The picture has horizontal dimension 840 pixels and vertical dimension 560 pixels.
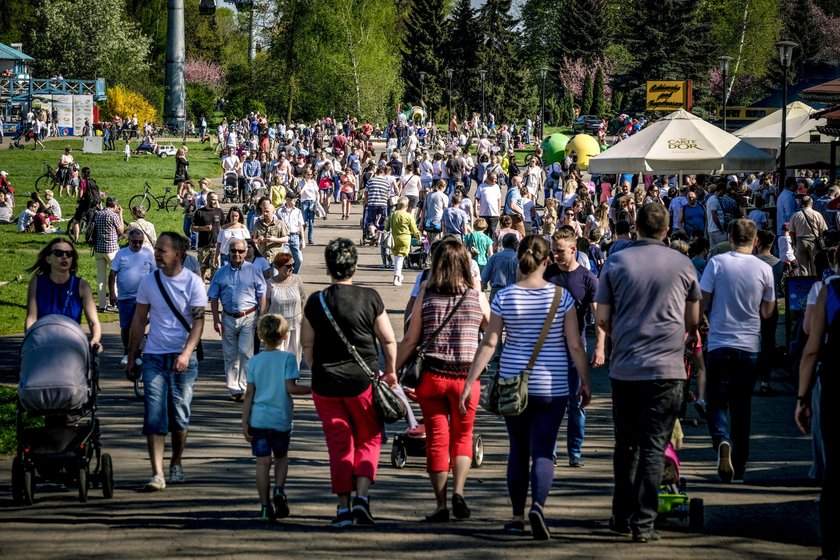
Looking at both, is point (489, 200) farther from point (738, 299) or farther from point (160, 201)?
point (738, 299)

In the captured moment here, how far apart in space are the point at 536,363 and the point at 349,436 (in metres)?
1.24

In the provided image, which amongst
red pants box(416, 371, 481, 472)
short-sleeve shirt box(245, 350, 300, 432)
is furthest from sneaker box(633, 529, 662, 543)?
short-sleeve shirt box(245, 350, 300, 432)

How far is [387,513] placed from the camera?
799cm

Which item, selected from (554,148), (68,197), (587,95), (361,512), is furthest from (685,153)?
(587,95)

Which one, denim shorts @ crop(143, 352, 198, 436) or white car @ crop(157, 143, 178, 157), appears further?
white car @ crop(157, 143, 178, 157)

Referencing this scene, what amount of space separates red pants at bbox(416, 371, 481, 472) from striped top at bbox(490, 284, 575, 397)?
18.8 inches

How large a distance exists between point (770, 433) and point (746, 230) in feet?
10.6

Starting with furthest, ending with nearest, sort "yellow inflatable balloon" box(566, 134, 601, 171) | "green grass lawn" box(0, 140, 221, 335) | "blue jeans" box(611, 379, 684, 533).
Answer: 1. "yellow inflatable balloon" box(566, 134, 601, 171)
2. "green grass lawn" box(0, 140, 221, 335)
3. "blue jeans" box(611, 379, 684, 533)

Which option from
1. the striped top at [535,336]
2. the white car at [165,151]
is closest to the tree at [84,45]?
the white car at [165,151]

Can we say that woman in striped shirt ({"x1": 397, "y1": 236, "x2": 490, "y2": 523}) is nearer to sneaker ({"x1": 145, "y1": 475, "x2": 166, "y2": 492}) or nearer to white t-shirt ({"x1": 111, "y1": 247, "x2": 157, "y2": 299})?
sneaker ({"x1": 145, "y1": 475, "x2": 166, "y2": 492})

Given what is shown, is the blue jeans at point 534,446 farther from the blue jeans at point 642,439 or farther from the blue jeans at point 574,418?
the blue jeans at point 574,418

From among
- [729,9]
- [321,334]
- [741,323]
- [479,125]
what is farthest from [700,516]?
[729,9]

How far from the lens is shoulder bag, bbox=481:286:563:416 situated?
715cm

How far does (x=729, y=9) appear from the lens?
9275cm
